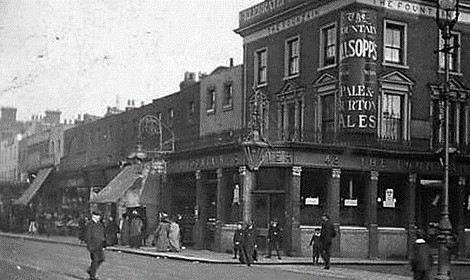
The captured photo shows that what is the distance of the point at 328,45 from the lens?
119ft

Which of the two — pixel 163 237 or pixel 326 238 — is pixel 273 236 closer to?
pixel 326 238

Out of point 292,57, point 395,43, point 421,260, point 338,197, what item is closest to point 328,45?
point 292,57

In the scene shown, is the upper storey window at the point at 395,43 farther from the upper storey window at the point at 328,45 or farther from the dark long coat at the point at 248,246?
the dark long coat at the point at 248,246

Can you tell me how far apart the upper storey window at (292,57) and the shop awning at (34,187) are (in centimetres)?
2487

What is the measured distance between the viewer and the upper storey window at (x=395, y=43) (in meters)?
35.9

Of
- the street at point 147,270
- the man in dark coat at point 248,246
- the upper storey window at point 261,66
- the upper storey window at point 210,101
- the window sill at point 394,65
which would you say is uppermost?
the upper storey window at point 261,66

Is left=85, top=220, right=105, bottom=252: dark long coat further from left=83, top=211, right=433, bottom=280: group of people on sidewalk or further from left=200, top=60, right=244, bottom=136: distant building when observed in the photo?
left=200, top=60, right=244, bottom=136: distant building

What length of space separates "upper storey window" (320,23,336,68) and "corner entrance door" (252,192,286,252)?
6.37 metres

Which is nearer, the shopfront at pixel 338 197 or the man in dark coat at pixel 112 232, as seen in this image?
the shopfront at pixel 338 197

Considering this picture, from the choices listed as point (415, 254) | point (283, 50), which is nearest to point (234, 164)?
point (283, 50)

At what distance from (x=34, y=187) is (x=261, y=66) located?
23.9 meters

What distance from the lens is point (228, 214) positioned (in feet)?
123

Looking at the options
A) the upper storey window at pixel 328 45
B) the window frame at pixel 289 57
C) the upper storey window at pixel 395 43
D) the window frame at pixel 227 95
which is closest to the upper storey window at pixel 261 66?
the window frame at pixel 289 57

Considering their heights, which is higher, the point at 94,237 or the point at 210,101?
the point at 210,101
